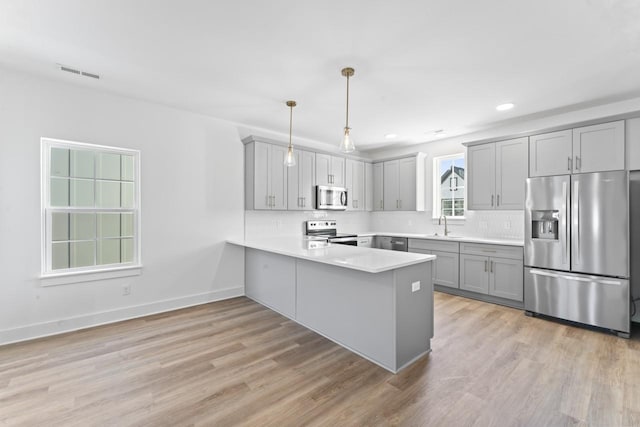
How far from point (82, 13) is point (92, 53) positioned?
2.01 feet

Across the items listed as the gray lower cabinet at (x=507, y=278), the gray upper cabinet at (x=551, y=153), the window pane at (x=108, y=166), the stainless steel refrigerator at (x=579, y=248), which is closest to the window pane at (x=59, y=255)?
the window pane at (x=108, y=166)

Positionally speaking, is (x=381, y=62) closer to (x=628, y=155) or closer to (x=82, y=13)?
(x=82, y=13)

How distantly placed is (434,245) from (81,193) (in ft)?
16.0

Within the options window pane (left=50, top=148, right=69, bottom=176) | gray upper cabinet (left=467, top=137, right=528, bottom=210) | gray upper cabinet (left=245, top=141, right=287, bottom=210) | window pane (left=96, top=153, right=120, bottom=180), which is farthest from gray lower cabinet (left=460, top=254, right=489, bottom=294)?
window pane (left=50, top=148, right=69, bottom=176)

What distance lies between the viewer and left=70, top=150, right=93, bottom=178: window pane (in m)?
3.27

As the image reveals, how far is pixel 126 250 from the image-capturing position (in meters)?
3.64

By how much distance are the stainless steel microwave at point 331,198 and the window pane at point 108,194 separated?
2.93m

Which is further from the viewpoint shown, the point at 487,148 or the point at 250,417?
the point at 487,148

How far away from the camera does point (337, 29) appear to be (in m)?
2.18

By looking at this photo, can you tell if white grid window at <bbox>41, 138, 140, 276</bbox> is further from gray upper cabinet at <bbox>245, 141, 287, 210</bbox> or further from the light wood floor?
gray upper cabinet at <bbox>245, 141, 287, 210</bbox>

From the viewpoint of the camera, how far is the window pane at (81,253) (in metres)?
3.29

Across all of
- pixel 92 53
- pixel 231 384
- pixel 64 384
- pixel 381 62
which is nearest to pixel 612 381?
pixel 231 384

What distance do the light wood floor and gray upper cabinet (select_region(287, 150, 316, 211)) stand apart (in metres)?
2.20

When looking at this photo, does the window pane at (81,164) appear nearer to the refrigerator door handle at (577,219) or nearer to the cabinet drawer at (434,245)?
the cabinet drawer at (434,245)
